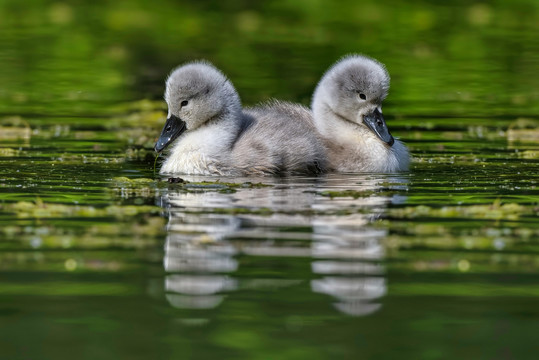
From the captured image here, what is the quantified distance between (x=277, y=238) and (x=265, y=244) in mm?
160

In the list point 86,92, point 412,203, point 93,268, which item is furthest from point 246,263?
point 86,92

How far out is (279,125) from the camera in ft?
29.8

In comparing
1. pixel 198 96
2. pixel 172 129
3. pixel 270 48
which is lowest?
pixel 172 129

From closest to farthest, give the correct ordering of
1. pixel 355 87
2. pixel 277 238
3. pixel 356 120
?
pixel 277 238 < pixel 355 87 < pixel 356 120

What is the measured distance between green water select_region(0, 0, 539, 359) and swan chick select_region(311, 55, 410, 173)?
0.29 m

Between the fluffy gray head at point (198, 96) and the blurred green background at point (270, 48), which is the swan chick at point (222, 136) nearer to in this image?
the fluffy gray head at point (198, 96)

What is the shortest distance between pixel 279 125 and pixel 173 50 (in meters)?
10.2

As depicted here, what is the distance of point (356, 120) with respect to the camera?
9531 millimetres

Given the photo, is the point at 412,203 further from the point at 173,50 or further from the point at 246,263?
the point at 173,50

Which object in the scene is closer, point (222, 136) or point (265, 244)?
point (265, 244)

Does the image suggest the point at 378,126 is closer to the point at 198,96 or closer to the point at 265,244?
the point at 198,96

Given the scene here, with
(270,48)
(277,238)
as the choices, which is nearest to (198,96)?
(277,238)

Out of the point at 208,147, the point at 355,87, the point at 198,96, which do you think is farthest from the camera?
the point at 355,87

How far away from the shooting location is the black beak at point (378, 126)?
9352 mm
